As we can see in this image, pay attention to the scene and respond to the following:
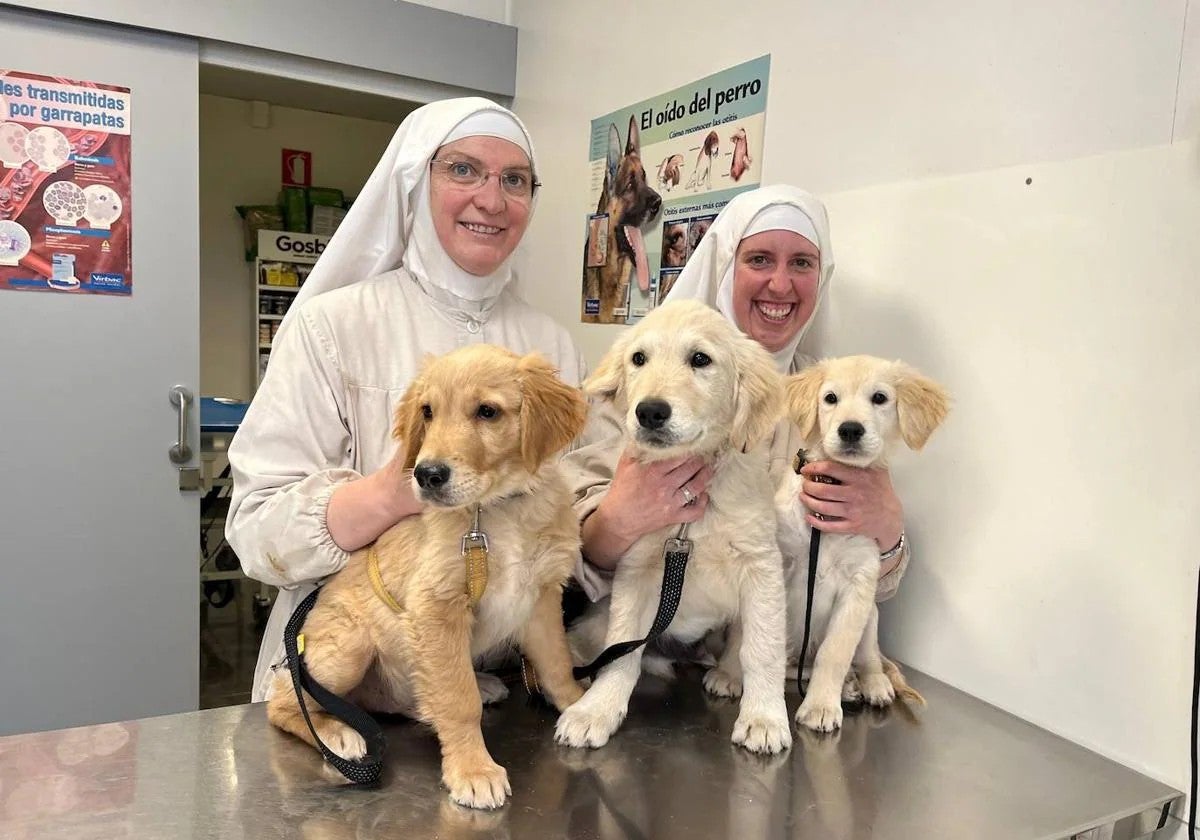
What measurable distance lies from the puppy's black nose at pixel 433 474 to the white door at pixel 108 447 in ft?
7.66

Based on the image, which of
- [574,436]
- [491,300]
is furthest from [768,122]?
[574,436]

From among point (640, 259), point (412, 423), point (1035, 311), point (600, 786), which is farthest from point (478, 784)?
point (640, 259)

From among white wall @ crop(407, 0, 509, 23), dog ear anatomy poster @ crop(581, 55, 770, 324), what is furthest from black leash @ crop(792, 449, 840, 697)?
white wall @ crop(407, 0, 509, 23)

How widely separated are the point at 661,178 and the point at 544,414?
5.19 ft

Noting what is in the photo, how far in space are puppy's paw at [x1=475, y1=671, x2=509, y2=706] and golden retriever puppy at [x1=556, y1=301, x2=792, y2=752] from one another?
174 millimetres

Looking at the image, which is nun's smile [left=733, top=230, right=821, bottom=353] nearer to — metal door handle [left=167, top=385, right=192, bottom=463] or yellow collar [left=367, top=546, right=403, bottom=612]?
yellow collar [left=367, top=546, right=403, bottom=612]

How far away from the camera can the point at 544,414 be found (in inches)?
49.4

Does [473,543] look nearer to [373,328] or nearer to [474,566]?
[474,566]

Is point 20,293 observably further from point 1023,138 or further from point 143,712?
point 1023,138

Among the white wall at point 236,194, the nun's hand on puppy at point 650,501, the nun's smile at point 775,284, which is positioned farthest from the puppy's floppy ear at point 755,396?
the white wall at point 236,194

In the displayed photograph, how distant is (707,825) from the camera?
110 cm

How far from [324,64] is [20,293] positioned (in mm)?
1431

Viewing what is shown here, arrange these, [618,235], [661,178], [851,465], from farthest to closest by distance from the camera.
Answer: [618,235], [661,178], [851,465]

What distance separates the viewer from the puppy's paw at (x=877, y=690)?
153 cm
